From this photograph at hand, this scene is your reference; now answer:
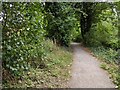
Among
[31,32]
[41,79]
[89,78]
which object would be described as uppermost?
[31,32]

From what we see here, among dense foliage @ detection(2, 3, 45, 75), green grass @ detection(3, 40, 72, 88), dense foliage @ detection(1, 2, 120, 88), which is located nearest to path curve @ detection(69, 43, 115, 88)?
green grass @ detection(3, 40, 72, 88)

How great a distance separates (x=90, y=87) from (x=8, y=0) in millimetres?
3184

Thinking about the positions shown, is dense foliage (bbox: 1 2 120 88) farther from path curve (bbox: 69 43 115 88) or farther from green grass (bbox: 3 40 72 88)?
path curve (bbox: 69 43 115 88)

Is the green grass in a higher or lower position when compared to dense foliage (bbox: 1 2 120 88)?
lower

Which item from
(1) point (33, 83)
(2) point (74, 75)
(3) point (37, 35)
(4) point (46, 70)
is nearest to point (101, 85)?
(2) point (74, 75)

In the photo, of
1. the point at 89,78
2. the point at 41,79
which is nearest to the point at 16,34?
the point at 41,79

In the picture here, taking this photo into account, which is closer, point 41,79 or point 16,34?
point 16,34

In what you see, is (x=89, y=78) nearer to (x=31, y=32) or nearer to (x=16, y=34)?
(x=31, y=32)

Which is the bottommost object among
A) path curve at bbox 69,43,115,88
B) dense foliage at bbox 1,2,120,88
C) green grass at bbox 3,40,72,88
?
path curve at bbox 69,43,115,88

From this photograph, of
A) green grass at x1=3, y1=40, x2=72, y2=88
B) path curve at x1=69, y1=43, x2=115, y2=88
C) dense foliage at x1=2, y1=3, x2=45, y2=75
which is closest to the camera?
dense foliage at x1=2, y1=3, x2=45, y2=75

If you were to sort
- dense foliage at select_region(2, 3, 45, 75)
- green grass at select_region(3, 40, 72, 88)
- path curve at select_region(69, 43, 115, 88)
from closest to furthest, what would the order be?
dense foliage at select_region(2, 3, 45, 75) < green grass at select_region(3, 40, 72, 88) < path curve at select_region(69, 43, 115, 88)

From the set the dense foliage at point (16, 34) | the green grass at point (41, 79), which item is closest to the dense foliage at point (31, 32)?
the dense foliage at point (16, 34)

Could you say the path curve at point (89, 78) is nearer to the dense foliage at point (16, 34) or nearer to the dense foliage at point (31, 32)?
the dense foliage at point (31, 32)

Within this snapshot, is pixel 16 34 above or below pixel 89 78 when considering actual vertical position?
above
